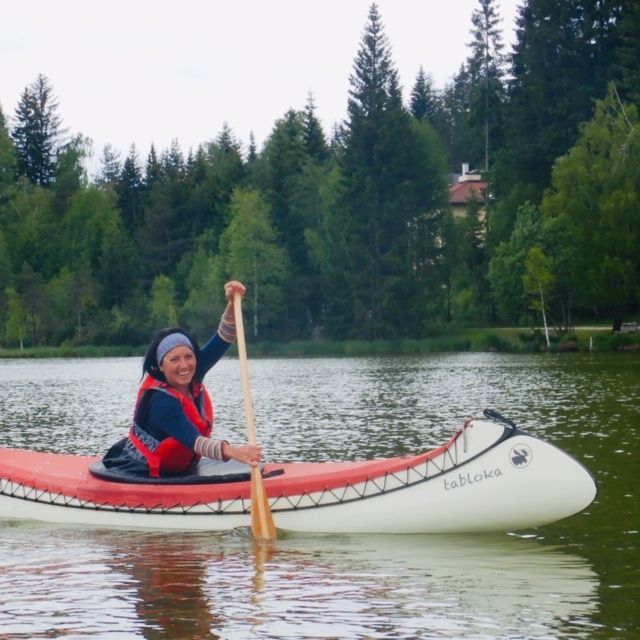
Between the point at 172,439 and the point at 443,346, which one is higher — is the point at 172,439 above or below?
below

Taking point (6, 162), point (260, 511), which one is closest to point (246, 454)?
point (260, 511)

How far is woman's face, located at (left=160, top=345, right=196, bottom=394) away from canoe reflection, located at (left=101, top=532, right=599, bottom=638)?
1.26 m

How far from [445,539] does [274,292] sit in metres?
57.2

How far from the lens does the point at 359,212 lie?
64250 millimetres

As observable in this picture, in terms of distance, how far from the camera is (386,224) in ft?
211

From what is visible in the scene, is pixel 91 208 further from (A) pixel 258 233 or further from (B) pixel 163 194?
(A) pixel 258 233

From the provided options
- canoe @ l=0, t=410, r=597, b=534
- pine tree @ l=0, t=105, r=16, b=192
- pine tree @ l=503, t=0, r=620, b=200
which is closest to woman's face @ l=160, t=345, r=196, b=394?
canoe @ l=0, t=410, r=597, b=534

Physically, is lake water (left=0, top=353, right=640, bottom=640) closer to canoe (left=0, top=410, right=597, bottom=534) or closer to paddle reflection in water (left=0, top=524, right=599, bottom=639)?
paddle reflection in water (left=0, top=524, right=599, bottom=639)

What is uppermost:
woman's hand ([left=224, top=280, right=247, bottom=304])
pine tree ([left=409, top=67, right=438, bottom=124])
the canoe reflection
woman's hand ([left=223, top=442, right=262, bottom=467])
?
pine tree ([left=409, top=67, right=438, bottom=124])

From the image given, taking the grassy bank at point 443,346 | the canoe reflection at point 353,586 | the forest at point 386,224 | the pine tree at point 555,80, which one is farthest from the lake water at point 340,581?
the pine tree at point 555,80

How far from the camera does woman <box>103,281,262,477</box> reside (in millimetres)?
9484

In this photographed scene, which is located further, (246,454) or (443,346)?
(443,346)

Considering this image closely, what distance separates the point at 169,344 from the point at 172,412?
585 millimetres

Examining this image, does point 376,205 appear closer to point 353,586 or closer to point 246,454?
point 246,454
